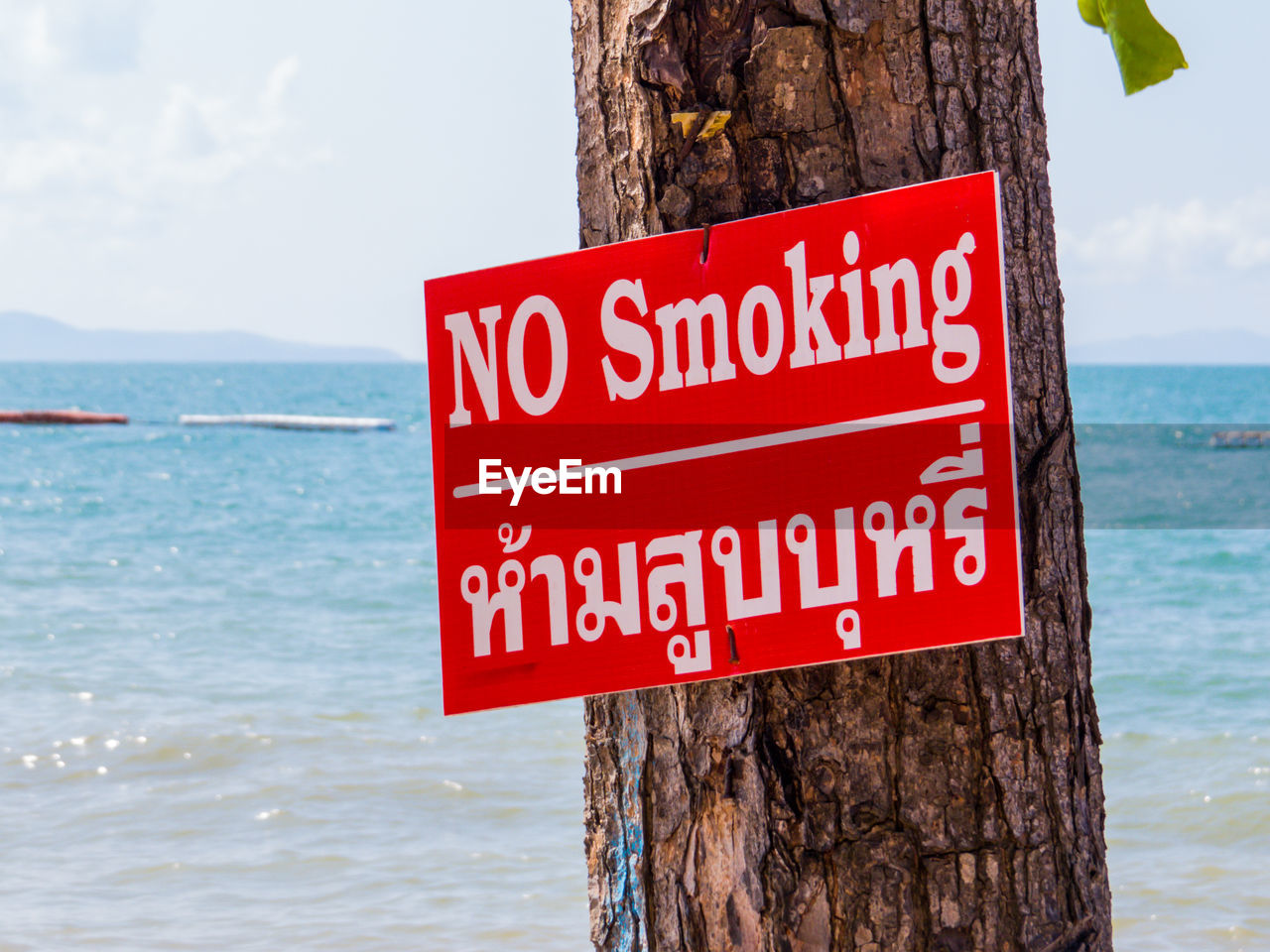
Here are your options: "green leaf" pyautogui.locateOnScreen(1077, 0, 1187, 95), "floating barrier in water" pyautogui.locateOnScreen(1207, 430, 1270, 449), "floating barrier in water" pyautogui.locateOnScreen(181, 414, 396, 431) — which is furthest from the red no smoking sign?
"floating barrier in water" pyautogui.locateOnScreen(181, 414, 396, 431)

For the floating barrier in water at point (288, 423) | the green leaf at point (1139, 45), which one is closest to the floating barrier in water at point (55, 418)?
the floating barrier in water at point (288, 423)

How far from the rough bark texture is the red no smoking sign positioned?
0.05 meters

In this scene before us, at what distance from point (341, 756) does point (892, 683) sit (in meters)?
5.39

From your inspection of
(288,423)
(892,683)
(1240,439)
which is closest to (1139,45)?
(892,683)

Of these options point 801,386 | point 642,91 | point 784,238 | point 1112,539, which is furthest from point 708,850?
point 1112,539

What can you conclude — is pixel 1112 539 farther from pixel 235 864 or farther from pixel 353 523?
pixel 235 864

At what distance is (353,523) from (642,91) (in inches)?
638

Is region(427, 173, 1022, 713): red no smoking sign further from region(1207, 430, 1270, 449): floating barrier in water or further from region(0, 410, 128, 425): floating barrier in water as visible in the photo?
region(0, 410, 128, 425): floating barrier in water

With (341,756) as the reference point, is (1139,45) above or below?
above

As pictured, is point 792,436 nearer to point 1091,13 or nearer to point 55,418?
point 1091,13

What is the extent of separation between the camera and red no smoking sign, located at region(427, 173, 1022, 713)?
860 millimetres

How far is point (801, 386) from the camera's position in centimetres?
90

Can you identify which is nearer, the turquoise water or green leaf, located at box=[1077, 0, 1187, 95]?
green leaf, located at box=[1077, 0, 1187, 95]

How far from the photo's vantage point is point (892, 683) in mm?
910
